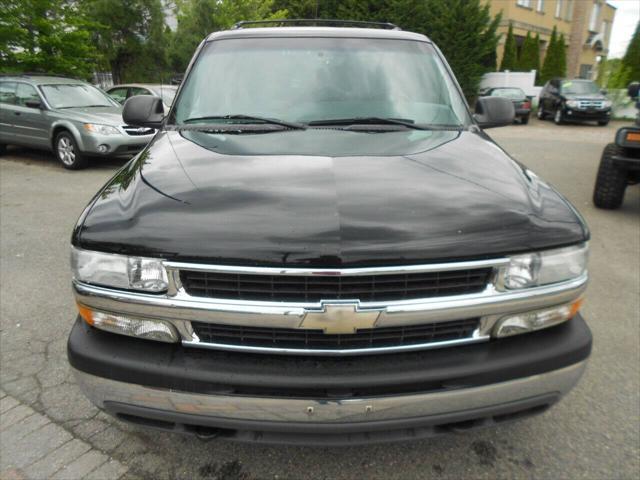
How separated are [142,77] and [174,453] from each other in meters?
21.8

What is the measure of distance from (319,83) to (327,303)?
1743 mm

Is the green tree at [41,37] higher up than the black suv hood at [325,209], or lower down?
higher up

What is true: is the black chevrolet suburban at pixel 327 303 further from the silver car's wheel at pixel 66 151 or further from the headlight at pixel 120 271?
the silver car's wheel at pixel 66 151

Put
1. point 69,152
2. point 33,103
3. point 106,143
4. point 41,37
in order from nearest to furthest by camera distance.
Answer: point 106,143 → point 69,152 → point 33,103 → point 41,37

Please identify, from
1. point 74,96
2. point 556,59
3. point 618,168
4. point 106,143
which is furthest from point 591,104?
point 74,96

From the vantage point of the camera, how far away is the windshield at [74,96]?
31.9 feet

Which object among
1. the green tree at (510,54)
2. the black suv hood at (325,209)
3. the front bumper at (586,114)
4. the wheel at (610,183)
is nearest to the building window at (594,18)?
the green tree at (510,54)

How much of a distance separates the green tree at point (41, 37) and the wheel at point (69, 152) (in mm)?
5247

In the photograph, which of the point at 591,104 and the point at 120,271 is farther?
the point at 591,104

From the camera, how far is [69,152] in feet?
30.6

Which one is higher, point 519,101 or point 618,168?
point 618,168

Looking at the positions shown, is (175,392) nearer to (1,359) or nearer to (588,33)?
(1,359)

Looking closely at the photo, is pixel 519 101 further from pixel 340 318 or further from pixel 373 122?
pixel 340 318

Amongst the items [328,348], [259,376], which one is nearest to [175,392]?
[259,376]
